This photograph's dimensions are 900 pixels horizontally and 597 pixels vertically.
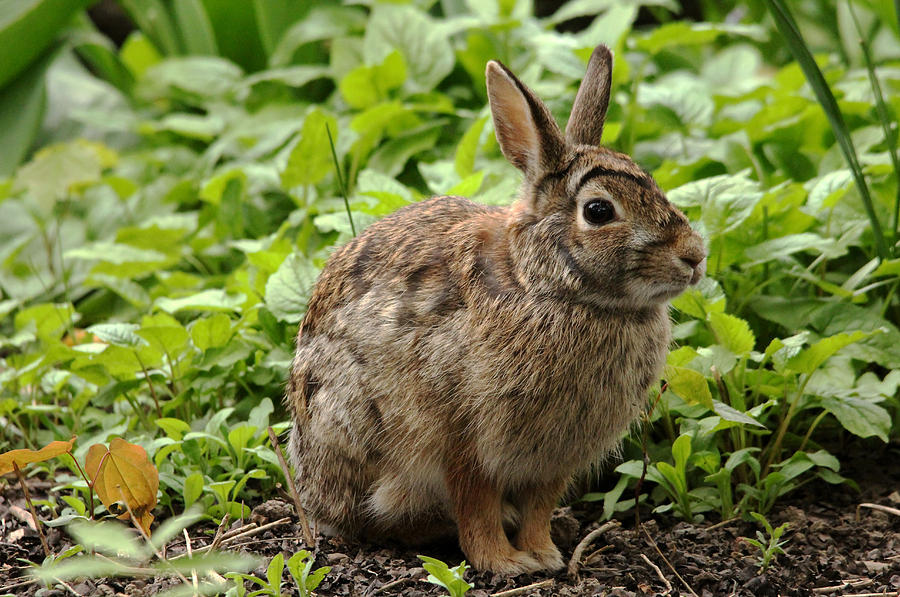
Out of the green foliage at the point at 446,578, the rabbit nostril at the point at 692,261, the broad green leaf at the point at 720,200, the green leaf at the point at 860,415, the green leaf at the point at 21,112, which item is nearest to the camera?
the green foliage at the point at 446,578

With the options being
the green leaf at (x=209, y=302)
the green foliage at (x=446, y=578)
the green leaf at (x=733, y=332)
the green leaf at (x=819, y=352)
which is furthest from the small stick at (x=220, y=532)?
the green leaf at (x=819, y=352)

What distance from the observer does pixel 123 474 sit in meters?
3.25

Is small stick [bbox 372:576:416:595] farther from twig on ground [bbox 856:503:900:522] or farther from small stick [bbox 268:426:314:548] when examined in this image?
twig on ground [bbox 856:503:900:522]

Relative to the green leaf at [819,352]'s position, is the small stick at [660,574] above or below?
below

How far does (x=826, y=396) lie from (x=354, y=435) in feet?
5.57

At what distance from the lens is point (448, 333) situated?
327 centimetres

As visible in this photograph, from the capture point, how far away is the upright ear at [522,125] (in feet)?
10.4

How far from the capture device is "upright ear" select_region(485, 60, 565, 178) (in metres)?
3.17

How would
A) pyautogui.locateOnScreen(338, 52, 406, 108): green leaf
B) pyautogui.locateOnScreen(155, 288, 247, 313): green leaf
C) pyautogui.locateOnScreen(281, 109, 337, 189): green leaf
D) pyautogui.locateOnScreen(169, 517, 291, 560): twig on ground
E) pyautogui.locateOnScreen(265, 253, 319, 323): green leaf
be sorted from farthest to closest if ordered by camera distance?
pyautogui.locateOnScreen(338, 52, 406, 108): green leaf, pyautogui.locateOnScreen(281, 109, 337, 189): green leaf, pyautogui.locateOnScreen(155, 288, 247, 313): green leaf, pyautogui.locateOnScreen(265, 253, 319, 323): green leaf, pyautogui.locateOnScreen(169, 517, 291, 560): twig on ground

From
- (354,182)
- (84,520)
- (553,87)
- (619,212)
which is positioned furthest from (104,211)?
(619,212)

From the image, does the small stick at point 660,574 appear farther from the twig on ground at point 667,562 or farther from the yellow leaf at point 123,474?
the yellow leaf at point 123,474

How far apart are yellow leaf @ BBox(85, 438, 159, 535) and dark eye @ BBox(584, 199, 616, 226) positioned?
5.28 feet

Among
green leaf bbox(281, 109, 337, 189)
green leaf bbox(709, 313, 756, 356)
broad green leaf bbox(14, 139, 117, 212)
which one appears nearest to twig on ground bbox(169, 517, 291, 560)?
green leaf bbox(709, 313, 756, 356)

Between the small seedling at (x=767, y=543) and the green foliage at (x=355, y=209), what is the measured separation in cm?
19
